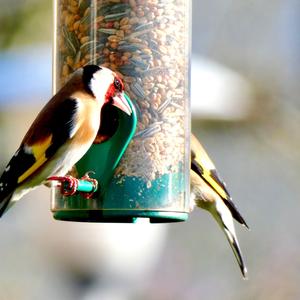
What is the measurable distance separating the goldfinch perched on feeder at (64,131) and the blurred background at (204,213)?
6.48ft

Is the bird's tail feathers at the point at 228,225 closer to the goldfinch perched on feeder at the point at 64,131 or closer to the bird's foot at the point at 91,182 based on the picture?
the bird's foot at the point at 91,182

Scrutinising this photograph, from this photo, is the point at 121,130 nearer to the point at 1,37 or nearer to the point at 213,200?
the point at 213,200

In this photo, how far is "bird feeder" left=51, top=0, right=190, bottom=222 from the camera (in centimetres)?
521

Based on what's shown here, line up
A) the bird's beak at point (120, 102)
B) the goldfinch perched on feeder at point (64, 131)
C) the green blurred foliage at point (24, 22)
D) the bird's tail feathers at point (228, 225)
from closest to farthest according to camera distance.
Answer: the goldfinch perched on feeder at point (64, 131) → the bird's beak at point (120, 102) → the bird's tail feathers at point (228, 225) → the green blurred foliage at point (24, 22)

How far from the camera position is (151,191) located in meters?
5.26

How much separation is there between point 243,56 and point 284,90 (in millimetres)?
335

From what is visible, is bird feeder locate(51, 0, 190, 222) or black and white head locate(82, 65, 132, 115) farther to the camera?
bird feeder locate(51, 0, 190, 222)

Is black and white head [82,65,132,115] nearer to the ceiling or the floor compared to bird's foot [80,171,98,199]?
nearer to the ceiling

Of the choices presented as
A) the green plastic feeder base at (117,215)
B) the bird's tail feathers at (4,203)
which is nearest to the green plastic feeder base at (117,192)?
the green plastic feeder base at (117,215)

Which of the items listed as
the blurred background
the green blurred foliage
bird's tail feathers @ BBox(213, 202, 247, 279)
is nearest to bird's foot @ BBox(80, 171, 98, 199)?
bird's tail feathers @ BBox(213, 202, 247, 279)

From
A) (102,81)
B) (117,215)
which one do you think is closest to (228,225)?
(117,215)

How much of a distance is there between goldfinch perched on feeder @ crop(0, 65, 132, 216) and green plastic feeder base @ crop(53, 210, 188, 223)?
0.24 metres

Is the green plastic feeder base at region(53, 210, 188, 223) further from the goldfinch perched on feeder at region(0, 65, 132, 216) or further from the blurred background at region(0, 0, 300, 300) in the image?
the blurred background at region(0, 0, 300, 300)

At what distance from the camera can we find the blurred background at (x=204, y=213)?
7547 mm
